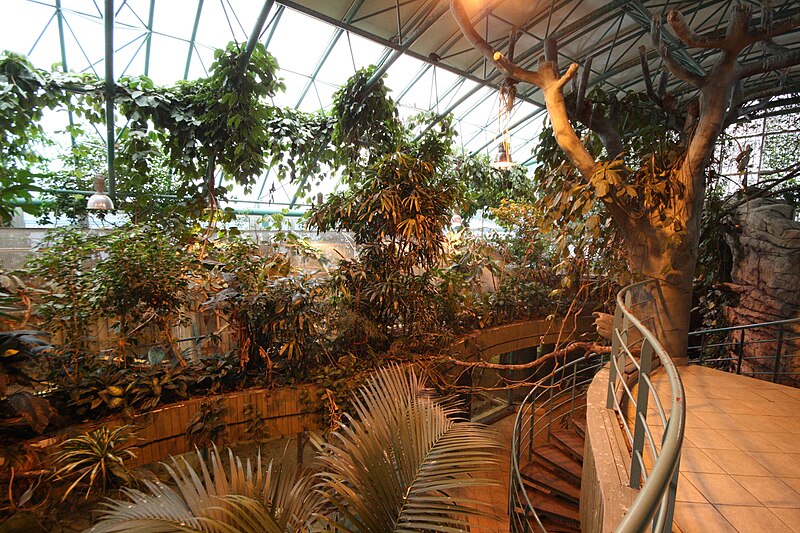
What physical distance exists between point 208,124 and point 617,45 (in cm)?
947

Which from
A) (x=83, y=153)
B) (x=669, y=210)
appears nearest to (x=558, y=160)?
(x=669, y=210)

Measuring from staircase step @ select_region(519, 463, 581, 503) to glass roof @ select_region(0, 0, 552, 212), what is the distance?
5.59 m

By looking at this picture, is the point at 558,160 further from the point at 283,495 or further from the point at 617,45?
the point at 617,45

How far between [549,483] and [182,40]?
30.0 feet

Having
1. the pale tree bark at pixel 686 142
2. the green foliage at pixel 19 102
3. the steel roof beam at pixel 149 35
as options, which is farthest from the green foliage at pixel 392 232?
the steel roof beam at pixel 149 35

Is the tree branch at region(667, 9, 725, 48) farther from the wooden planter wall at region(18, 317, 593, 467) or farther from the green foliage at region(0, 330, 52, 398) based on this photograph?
the green foliage at region(0, 330, 52, 398)

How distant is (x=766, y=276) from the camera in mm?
5676

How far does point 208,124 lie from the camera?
212 inches

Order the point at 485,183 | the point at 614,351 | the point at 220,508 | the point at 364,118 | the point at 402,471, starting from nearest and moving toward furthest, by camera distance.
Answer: the point at 220,508, the point at 402,471, the point at 614,351, the point at 364,118, the point at 485,183

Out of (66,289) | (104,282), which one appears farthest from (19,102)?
(104,282)

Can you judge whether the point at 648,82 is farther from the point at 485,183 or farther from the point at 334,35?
the point at 485,183

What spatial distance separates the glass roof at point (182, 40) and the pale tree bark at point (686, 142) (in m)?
3.84

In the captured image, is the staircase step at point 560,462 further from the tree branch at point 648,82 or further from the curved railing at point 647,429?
the tree branch at point 648,82

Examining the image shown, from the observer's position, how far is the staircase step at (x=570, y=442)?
468cm
